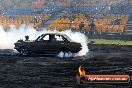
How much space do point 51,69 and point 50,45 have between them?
15.4 ft

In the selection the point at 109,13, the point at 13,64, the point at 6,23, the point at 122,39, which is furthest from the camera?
the point at 109,13

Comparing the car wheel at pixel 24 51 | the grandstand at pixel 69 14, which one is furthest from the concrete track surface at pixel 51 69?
the grandstand at pixel 69 14

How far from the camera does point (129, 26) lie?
45.6m

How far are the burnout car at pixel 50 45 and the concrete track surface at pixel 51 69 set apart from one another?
487mm

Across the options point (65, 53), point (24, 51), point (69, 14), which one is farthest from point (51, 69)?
point (69, 14)

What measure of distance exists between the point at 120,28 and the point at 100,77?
96.5 ft

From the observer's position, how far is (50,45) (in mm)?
22719

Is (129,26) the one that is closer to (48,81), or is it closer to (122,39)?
(122,39)

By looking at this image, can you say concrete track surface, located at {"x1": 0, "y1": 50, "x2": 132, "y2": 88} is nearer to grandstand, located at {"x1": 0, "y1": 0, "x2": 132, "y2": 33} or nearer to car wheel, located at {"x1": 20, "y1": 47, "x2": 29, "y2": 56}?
car wheel, located at {"x1": 20, "y1": 47, "x2": 29, "y2": 56}

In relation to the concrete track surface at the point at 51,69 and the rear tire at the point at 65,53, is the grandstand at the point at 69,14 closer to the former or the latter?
the rear tire at the point at 65,53

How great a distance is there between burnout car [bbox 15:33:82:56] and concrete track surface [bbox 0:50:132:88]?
1.60ft

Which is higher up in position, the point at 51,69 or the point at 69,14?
the point at 51,69

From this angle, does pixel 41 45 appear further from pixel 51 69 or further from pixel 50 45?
pixel 51 69

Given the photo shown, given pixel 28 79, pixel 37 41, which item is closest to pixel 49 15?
pixel 37 41
